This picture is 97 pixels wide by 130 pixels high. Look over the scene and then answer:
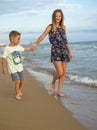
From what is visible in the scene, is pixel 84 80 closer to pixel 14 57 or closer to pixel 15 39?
pixel 14 57

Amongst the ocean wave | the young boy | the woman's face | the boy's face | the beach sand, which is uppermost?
the woman's face

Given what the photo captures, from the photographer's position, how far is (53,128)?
174 inches

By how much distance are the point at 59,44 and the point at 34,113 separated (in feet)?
6.73

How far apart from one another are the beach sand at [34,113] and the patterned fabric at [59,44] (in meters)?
0.82

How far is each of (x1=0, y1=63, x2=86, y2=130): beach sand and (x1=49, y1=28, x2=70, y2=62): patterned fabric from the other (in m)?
0.82

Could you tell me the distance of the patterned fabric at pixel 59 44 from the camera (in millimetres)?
6662

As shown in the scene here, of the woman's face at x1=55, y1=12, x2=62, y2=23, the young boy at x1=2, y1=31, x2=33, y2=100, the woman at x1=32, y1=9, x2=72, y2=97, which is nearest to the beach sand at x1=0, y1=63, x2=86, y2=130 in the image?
the young boy at x1=2, y1=31, x2=33, y2=100

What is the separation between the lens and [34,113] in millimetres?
5086

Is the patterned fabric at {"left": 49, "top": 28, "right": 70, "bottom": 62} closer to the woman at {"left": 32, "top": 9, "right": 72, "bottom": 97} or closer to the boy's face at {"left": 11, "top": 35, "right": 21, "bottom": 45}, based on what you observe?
the woman at {"left": 32, "top": 9, "right": 72, "bottom": 97}

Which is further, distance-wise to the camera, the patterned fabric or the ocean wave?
the ocean wave

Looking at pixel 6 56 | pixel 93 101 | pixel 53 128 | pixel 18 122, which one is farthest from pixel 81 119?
pixel 6 56

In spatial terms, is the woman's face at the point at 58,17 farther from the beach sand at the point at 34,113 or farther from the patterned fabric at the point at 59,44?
the beach sand at the point at 34,113

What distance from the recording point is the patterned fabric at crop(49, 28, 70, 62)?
21.9 feet

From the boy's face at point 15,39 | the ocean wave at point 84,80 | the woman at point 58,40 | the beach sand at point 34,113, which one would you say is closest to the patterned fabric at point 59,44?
the woman at point 58,40
